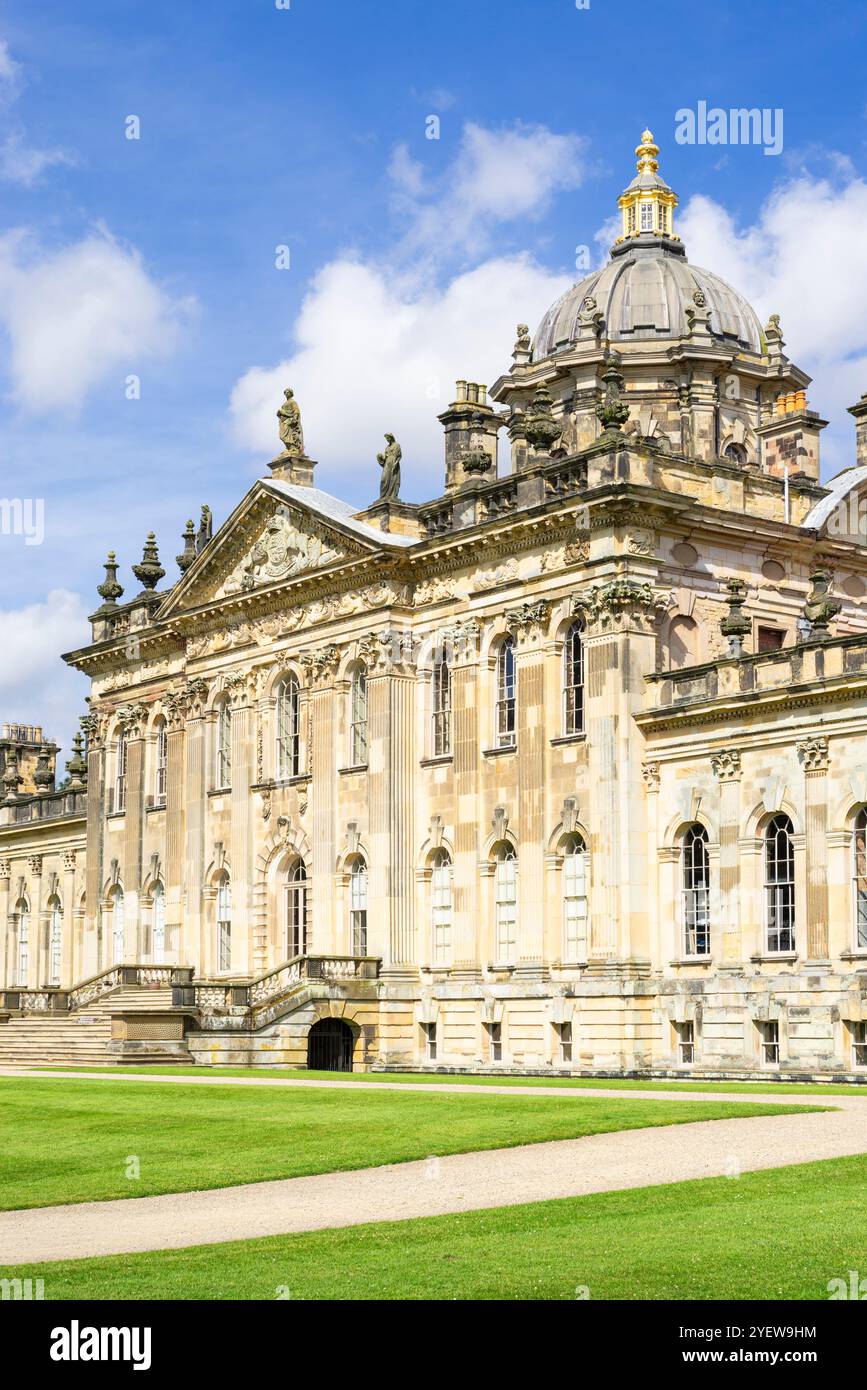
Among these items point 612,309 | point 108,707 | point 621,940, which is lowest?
point 621,940

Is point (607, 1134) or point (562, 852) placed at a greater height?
point (562, 852)

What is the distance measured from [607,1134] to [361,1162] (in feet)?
9.89

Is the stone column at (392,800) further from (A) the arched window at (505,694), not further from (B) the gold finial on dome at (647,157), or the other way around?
(B) the gold finial on dome at (647,157)

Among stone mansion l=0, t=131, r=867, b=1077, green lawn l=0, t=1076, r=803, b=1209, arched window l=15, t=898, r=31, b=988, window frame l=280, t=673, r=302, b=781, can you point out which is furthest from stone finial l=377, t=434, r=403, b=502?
arched window l=15, t=898, r=31, b=988

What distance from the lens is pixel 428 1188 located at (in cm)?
1864

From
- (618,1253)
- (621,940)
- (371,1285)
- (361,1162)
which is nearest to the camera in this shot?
(371,1285)

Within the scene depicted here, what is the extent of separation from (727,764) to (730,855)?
5.83 feet

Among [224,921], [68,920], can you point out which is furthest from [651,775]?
[68,920]

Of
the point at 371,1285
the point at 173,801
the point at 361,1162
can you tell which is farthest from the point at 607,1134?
the point at 173,801

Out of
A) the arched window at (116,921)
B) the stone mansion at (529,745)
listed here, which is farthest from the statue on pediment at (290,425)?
the arched window at (116,921)

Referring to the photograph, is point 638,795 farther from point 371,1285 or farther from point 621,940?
point 371,1285

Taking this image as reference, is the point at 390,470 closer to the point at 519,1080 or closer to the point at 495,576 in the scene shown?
the point at 495,576

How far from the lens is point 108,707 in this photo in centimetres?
5900
